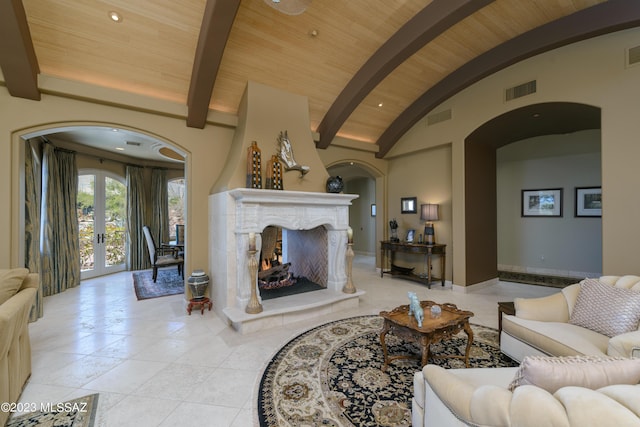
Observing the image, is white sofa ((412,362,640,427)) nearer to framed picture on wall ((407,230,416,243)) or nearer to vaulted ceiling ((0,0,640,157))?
vaulted ceiling ((0,0,640,157))

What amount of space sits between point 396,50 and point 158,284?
6263mm

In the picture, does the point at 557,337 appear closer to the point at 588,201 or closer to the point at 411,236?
the point at 411,236

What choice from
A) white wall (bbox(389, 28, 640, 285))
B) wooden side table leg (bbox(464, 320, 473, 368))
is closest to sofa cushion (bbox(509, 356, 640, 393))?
wooden side table leg (bbox(464, 320, 473, 368))

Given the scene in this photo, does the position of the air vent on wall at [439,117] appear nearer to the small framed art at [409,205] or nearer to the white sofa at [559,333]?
the small framed art at [409,205]

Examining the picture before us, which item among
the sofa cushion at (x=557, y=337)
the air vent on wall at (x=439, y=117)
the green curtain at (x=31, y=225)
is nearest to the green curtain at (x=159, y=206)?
the green curtain at (x=31, y=225)

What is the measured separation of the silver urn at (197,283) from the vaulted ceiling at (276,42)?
7.73 ft

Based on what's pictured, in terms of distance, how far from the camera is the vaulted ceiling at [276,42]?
302 centimetres

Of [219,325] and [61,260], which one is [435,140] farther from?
[61,260]

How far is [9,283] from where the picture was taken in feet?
6.78

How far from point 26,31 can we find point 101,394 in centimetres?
368

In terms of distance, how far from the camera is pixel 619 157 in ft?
11.4

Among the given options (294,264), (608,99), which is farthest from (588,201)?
(294,264)

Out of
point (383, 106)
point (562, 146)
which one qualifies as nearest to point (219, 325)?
point (383, 106)

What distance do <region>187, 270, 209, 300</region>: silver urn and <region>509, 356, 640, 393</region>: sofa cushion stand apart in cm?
387
